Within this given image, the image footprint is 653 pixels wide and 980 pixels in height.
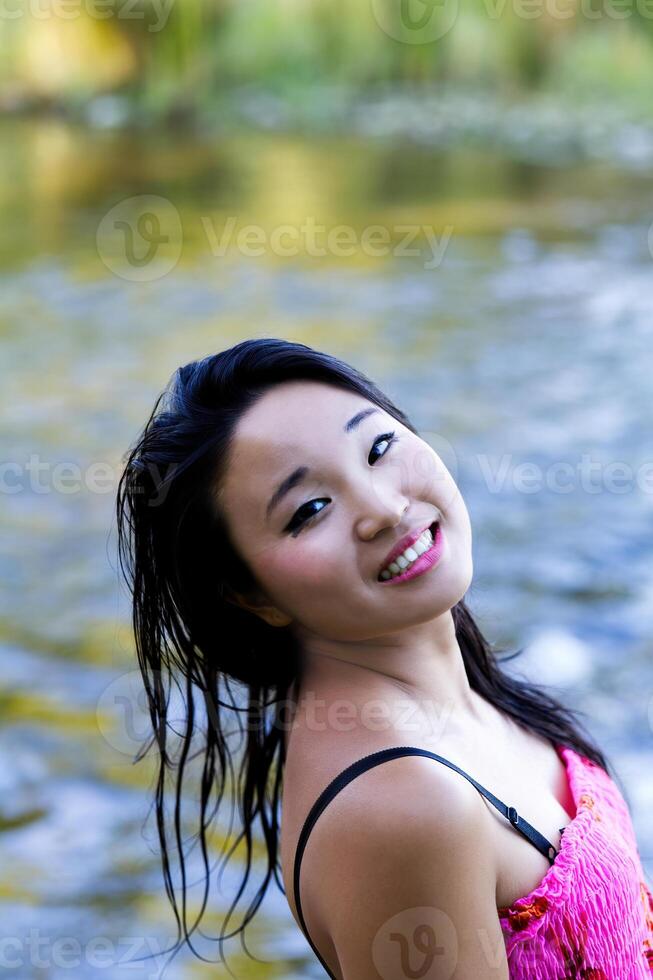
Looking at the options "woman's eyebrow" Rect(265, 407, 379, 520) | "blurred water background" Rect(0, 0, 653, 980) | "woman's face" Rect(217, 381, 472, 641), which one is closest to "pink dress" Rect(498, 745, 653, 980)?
"woman's face" Rect(217, 381, 472, 641)

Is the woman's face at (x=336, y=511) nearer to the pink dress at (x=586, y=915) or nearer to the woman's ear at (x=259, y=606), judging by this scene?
the woman's ear at (x=259, y=606)

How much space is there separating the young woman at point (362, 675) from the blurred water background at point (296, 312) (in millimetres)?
702

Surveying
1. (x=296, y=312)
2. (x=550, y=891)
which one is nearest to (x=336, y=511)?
(x=550, y=891)

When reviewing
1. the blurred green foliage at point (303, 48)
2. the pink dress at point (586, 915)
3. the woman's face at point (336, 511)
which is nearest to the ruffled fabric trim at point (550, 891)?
the pink dress at point (586, 915)

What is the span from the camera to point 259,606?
88 centimetres

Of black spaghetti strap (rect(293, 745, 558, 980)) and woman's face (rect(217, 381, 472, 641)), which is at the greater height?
woman's face (rect(217, 381, 472, 641))

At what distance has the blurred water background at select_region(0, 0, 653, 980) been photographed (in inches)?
71.6

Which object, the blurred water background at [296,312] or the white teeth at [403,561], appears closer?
the white teeth at [403,561]

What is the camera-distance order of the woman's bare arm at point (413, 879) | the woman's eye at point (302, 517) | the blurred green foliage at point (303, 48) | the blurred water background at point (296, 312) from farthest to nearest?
the blurred green foliage at point (303, 48), the blurred water background at point (296, 312), the woman's eye at point (302, 517), the woman's bare arm at point (413, 879)

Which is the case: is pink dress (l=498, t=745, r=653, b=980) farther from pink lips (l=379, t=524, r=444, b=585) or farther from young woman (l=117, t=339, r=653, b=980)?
pink lips (l=379, t=524, r=444, b=585)

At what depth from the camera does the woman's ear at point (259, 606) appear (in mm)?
873

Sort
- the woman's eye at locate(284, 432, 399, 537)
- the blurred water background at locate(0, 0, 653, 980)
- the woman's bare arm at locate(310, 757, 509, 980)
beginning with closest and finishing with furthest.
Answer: the woman's bare arm at locate(310, 757, 509, 980), the woman's eye at locate(284, 432, 399, 537), the blurred water background at locate(0, 0, 653, 980)

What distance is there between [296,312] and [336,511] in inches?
133

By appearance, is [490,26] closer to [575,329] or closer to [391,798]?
[575,329]
